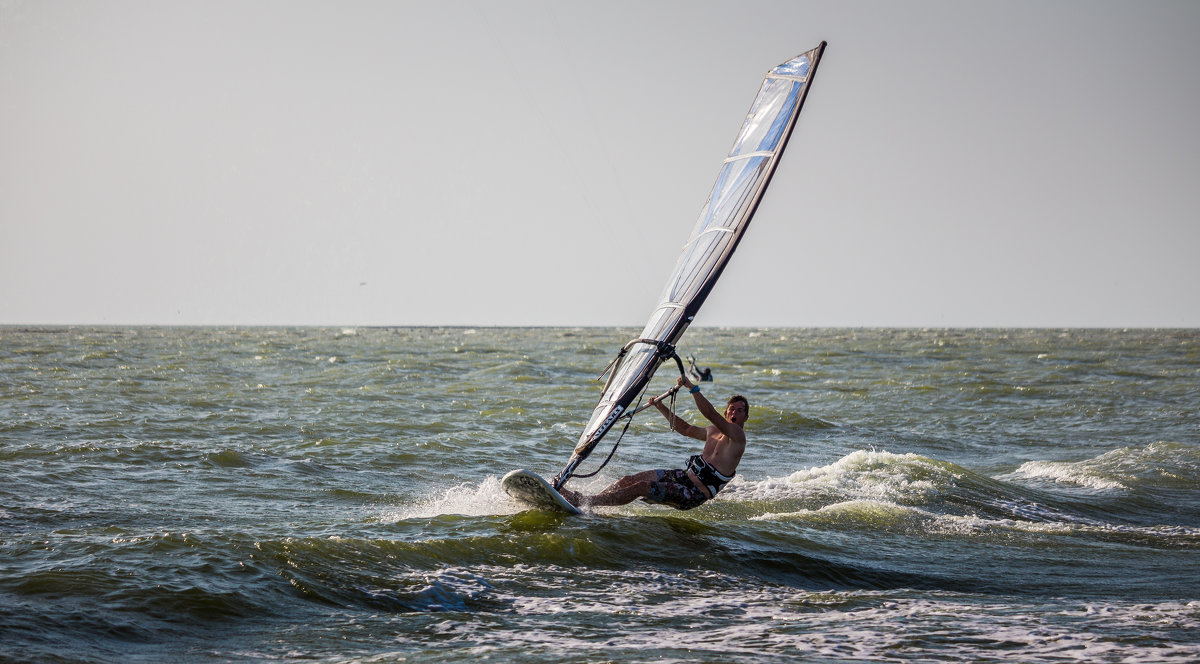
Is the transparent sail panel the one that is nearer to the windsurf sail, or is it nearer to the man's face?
the windsurf sail

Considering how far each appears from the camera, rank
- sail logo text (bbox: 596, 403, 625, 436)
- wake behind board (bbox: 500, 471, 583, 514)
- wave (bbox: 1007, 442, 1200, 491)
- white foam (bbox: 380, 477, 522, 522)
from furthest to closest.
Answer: wave (bbox: 1007, 442, 1200, 491)
white foam (bbox: 380, 477, 522, 522)
wake behind board (bbox: 500, 471, 583, 514)
sail logo text (bbox: 596, 403, 625, 436)

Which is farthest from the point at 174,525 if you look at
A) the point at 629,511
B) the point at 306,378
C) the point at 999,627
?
the point at 306,378

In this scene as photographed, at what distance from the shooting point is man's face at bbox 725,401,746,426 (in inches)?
331

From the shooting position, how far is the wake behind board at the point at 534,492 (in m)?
8.33

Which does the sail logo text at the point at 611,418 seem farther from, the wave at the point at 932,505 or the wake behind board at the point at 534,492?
the wave at the point at 932,505

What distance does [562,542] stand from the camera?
7.96m

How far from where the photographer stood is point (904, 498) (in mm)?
10914

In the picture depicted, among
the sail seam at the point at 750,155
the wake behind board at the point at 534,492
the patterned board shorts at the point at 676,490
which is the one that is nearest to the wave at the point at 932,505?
the patterned board shorts at the point at 676,490

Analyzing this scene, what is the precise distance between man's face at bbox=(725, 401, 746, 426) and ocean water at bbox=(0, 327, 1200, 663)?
40.4 inches

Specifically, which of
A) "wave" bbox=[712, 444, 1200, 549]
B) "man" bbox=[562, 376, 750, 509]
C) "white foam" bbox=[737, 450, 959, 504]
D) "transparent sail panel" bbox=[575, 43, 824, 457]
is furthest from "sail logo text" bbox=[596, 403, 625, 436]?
"white foam" bbox=[737, 450, 959, 504]

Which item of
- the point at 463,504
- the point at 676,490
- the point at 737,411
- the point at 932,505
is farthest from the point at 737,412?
the point at 932,505

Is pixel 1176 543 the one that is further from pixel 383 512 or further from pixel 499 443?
pixel 499 443

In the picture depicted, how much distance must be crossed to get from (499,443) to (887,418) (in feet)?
26.8

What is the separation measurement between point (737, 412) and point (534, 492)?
1.85 metres
